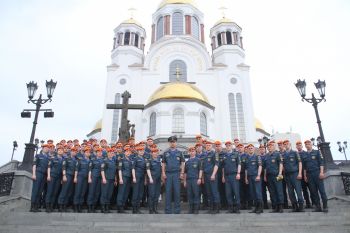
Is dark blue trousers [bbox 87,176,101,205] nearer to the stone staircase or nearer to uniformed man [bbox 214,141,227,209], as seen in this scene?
the stone staircase

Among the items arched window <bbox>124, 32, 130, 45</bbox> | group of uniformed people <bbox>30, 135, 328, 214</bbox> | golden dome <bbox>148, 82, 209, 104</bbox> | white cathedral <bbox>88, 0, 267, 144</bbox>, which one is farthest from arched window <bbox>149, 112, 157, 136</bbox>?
group of uniformed people <bbox>30, 135, 328, 214</bbox>

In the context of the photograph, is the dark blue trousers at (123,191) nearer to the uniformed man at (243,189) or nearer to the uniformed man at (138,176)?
the uniformed man at (138,176)

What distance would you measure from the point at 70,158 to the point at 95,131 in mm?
20825

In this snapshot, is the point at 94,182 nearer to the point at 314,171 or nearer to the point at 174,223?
the point at 174,223

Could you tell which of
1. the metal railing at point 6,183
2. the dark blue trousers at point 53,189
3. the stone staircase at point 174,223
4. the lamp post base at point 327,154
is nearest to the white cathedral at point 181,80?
the lamp post base at point 327,154

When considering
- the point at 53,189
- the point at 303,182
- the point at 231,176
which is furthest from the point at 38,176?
the point at 303,182

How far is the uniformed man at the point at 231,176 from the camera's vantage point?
709 centimetres

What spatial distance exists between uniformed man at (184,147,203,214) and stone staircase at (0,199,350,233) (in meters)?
0.64

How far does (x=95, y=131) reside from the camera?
27984 mm

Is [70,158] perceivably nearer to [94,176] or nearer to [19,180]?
[94,176]

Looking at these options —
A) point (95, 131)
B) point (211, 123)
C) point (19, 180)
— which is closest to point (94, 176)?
point (19, 180)

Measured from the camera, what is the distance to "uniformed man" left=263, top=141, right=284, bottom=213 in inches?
285

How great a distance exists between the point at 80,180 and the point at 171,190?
92.0 inches

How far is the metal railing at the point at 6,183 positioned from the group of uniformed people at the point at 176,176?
129 cm
